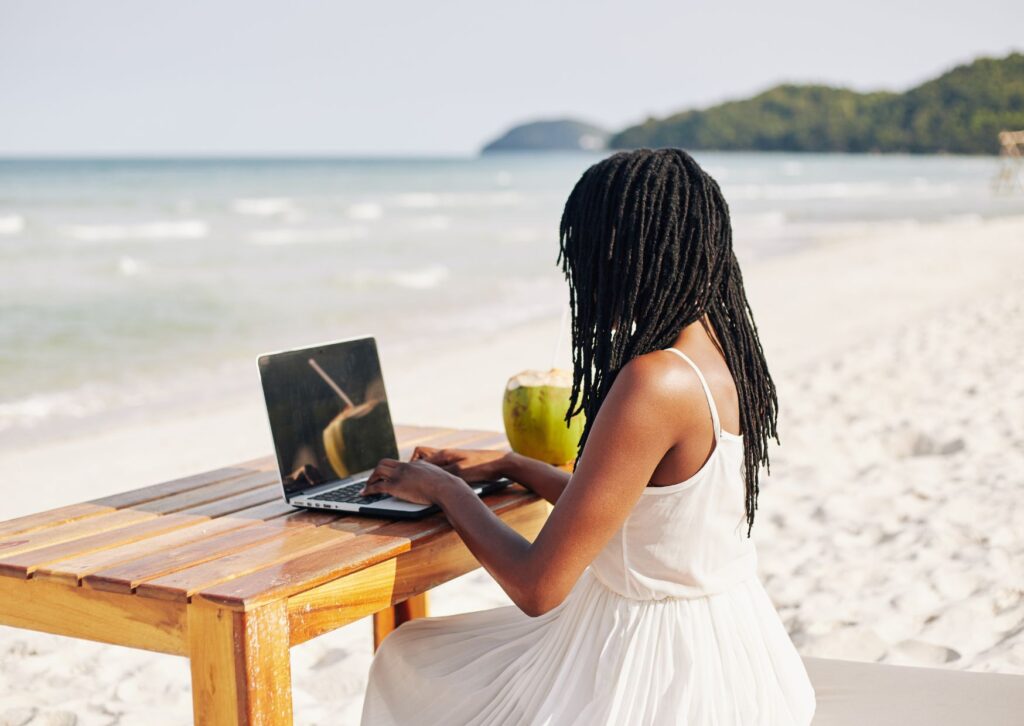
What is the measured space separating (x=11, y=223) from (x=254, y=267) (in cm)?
1066

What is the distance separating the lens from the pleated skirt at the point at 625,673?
1767mm

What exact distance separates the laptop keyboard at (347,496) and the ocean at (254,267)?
554 centimetres

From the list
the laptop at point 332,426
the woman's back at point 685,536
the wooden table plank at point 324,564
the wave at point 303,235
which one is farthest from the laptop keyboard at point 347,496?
the wave at point 303,235

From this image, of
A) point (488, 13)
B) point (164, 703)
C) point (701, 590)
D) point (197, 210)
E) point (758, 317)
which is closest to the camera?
point (701, 590)

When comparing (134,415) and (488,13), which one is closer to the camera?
(134,415)

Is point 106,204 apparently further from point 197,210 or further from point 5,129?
point 5,129

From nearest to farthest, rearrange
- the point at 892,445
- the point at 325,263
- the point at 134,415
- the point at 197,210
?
the point at 892,445, the point at 134,415, the point at 325,263, the point at 197,210

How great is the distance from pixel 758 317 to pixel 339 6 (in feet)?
157

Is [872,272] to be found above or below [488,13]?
below

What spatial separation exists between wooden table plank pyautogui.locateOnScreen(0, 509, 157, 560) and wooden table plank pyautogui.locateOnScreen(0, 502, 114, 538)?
0.06 ft

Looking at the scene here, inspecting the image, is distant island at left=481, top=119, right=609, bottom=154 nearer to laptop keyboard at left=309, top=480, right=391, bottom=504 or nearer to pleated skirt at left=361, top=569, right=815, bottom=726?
laptop keyboard at left=309, top=480, right=391, bottom=504

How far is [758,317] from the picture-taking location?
11.2 meters

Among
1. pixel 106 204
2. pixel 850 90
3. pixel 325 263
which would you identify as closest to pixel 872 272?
pixel 325 263

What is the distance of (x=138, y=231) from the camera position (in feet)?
76.7
